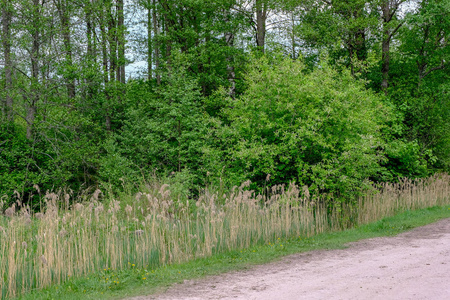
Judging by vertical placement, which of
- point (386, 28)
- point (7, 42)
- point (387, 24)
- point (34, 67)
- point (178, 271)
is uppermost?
point (387, 24)

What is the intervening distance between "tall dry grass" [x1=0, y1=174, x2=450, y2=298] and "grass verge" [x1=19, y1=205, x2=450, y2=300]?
0.93 ft

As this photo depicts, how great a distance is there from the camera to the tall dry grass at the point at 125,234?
6.75 m

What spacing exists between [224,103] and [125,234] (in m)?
10.4

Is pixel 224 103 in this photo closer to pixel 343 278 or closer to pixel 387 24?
pixel 387 24

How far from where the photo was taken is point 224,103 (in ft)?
58.8

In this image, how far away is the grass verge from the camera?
6254 millimetres

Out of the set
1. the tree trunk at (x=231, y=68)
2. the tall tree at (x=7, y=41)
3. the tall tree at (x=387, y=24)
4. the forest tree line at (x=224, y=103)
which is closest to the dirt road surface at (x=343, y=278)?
the forest tree line at (x=224, y=103)

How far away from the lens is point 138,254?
764cm

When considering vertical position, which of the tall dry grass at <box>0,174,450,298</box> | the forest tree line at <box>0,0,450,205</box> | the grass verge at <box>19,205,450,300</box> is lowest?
the grass verge at <box>19,205,450,300</box>

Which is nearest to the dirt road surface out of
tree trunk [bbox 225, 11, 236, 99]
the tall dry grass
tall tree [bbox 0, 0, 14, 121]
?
the tall dry grass

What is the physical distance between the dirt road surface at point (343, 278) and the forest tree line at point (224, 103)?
9.86ft

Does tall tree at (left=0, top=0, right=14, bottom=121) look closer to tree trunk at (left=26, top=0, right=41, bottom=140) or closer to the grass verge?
tree trunk at (left=26, top=0, right=41, bottom=140)

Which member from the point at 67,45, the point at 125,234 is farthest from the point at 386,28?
the point at 125,234

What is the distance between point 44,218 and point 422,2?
77.2 feet
